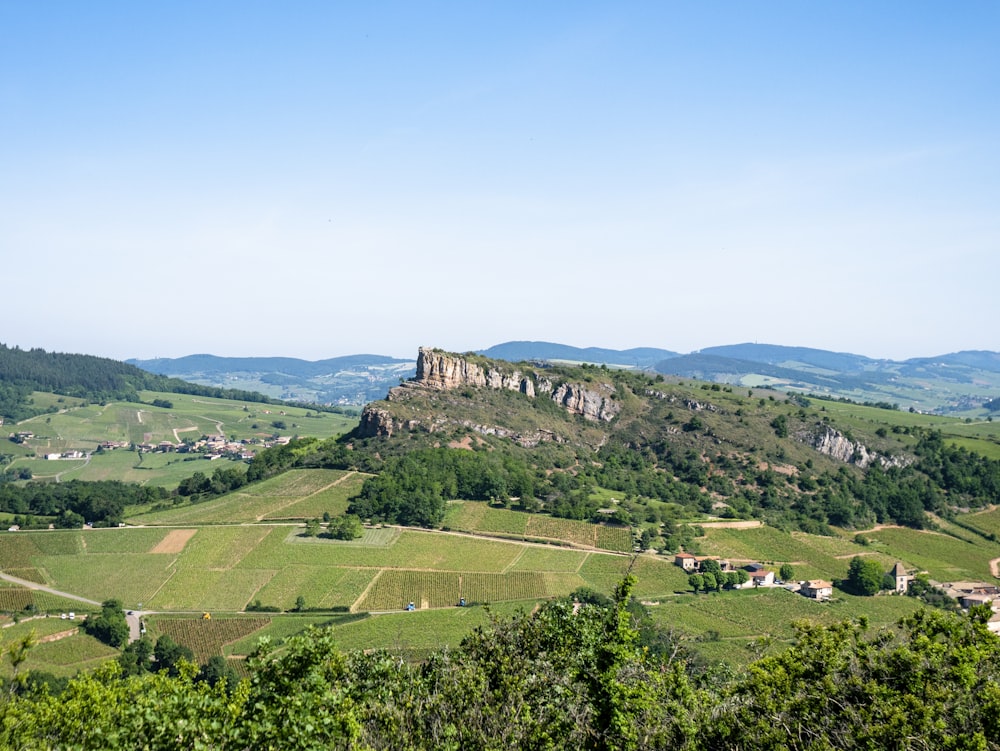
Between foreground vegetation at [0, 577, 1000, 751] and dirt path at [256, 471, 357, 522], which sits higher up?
foreground vegetation at [0, 577, 1000, 751]

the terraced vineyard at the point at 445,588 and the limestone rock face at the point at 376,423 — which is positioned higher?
the limestone rock face at the point at 376,423

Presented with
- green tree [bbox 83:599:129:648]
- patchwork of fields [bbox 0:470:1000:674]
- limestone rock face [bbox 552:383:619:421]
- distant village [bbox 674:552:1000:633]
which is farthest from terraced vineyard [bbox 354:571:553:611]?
limestone rock face [bbox 552:383:619:421]

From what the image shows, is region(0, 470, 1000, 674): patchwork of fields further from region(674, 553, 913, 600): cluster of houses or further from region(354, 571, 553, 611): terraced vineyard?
region(674, 553, 913, 600): cluster of houses

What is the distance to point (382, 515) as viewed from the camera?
107062mm

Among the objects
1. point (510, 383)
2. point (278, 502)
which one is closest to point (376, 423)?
point (278, 502)

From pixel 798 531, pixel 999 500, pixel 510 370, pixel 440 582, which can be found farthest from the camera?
pixel 510 370

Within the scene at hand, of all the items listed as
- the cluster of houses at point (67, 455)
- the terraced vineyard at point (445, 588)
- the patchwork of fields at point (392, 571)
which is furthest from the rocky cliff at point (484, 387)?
the cluster of houses at point (67, 455)

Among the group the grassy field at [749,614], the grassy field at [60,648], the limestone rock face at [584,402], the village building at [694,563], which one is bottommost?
the grassy field at [749,614]

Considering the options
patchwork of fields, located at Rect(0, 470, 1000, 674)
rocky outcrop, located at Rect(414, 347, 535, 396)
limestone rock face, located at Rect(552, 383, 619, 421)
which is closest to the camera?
patchwork of fields, located at Rect(0, 470, 1000, 674)

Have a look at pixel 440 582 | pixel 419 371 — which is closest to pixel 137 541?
pixel 440 582

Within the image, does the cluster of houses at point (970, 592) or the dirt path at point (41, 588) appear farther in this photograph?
the cluster of houses at point (970, 592)

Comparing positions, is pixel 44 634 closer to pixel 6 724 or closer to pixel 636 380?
pixel 6 724

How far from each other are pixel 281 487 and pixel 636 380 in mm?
89876

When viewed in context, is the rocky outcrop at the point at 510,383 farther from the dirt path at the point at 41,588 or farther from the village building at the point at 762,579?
the dirt path at the point at 41,588
